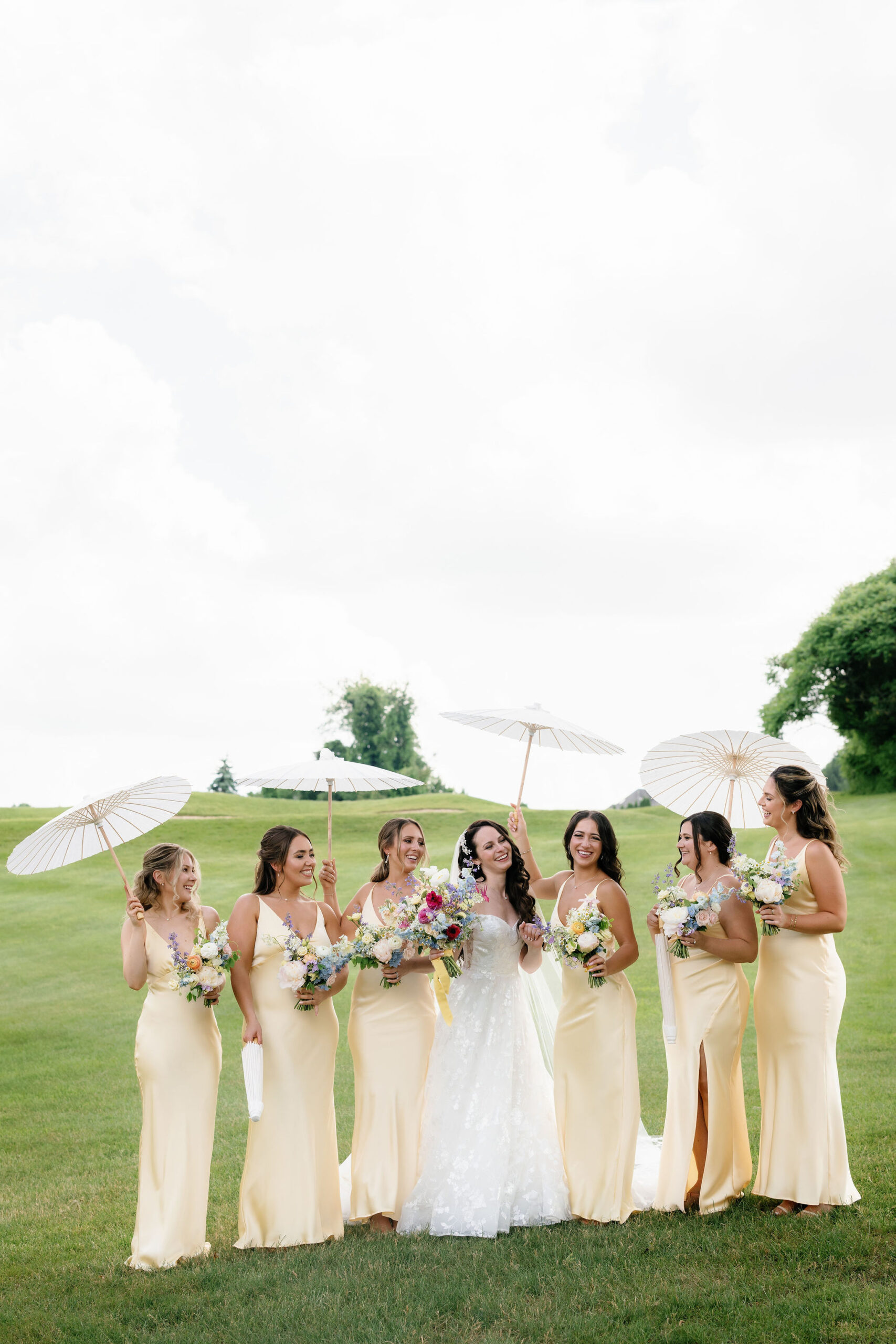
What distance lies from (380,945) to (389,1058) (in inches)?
40.9

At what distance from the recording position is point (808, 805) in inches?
287

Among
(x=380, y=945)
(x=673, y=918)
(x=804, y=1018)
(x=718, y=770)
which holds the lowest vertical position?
(x=804, y=1018)

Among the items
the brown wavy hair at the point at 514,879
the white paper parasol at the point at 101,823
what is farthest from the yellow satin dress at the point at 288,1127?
the brown wavy hair at the point at 514,879

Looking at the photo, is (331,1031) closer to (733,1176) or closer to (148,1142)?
(148,1142)

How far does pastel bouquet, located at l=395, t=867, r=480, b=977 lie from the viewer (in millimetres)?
7066

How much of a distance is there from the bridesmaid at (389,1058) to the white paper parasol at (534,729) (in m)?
1.16

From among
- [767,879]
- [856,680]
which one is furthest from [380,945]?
[856,680]

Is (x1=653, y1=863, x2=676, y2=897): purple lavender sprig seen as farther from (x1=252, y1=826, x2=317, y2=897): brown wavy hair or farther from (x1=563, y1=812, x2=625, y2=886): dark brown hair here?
(x1=252, y1=826, x2=317, y2=897): brown wavy hair

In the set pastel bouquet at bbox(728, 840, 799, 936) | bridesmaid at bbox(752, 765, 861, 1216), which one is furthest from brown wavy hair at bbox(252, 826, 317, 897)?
bridesmaid at bbox(752, 765, 861, 1216)

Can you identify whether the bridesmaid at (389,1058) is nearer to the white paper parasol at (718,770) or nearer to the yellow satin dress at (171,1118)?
the yellow satin dress at (171,1118)

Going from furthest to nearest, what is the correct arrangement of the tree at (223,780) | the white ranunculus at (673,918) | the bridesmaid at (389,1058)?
the tree at (223,780)
the bridesmaid at (389,1058)
the white ranunculus at (673,918)

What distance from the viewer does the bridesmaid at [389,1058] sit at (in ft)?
24.4

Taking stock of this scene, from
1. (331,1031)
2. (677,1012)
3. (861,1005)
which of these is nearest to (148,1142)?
(331,1031)

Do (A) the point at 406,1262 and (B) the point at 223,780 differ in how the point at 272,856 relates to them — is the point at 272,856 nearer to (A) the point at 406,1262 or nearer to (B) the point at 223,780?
(A) the point at 406,1262
